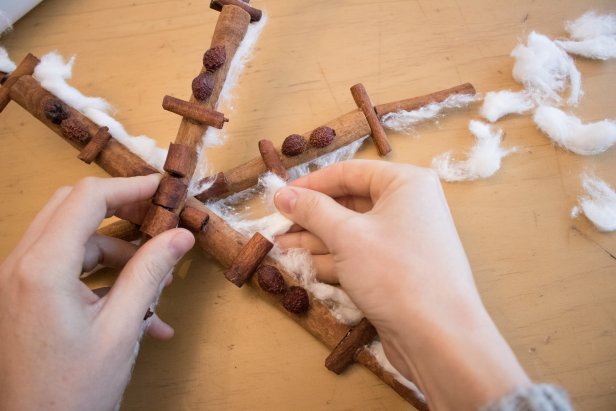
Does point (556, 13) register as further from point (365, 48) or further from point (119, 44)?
point (119, 44)

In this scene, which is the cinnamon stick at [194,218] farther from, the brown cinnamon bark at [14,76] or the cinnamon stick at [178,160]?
the brown cinnamon bark at [14,76]

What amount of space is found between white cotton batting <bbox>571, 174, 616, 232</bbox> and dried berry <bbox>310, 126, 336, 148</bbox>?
2.78ft

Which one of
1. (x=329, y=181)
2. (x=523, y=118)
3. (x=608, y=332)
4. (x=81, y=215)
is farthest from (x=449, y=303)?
(x=523, y=118)

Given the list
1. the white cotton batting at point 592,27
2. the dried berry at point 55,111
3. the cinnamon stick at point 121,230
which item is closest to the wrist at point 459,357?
the cinnamon stick at point 121,230

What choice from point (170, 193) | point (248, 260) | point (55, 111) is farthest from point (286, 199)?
point (55, 111)

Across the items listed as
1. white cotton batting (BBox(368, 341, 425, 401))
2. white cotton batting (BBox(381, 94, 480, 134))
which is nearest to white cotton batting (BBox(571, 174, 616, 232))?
white cotton batting (BBox(381, 94, 480, 134))

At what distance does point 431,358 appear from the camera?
0.95 meters

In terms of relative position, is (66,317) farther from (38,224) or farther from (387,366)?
(387,366)

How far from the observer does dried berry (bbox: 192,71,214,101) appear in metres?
1.34

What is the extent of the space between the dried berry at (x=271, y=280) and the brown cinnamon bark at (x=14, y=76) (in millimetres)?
1054

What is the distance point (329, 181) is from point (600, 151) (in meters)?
1.02

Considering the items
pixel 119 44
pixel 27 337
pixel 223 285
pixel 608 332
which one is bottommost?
pixel 608 332

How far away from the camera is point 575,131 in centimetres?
157

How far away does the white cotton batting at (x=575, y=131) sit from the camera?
5.04 feet
